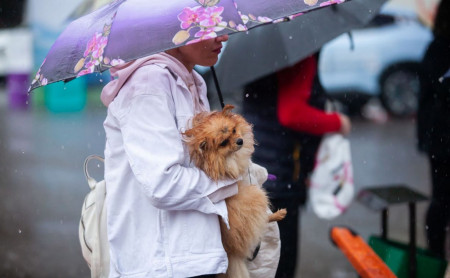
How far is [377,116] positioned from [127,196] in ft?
34.5

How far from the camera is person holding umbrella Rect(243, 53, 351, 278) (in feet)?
14.0

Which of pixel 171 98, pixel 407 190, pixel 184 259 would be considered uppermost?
pixel 171 98

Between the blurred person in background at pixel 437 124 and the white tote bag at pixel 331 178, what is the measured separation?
0.68 meters

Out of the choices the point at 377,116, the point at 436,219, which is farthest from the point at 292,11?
the point at 377,116

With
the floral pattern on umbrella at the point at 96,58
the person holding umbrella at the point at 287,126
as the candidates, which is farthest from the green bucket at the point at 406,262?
the floral pattern on umbrella at the point at 96,58

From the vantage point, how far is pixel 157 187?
253 cm

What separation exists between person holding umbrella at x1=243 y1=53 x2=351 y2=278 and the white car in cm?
772

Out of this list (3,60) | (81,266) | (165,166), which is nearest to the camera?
(165,166)

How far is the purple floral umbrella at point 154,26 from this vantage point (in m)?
2.55

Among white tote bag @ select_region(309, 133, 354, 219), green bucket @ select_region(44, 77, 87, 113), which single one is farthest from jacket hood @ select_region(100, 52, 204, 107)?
green bucket @ select_region(44, 77, 87, 113)

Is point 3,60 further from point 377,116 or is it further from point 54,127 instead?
point 377,116

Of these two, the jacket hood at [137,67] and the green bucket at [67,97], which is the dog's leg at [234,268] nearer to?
the jacket hood at [137,67]

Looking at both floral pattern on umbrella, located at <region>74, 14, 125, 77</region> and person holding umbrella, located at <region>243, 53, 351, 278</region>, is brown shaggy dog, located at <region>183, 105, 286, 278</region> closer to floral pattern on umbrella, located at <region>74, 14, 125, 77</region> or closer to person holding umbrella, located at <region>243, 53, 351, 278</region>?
floral pattern on umbrella, located at <region>74, 14, 125, 77</region>

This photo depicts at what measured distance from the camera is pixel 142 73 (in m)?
2.68
